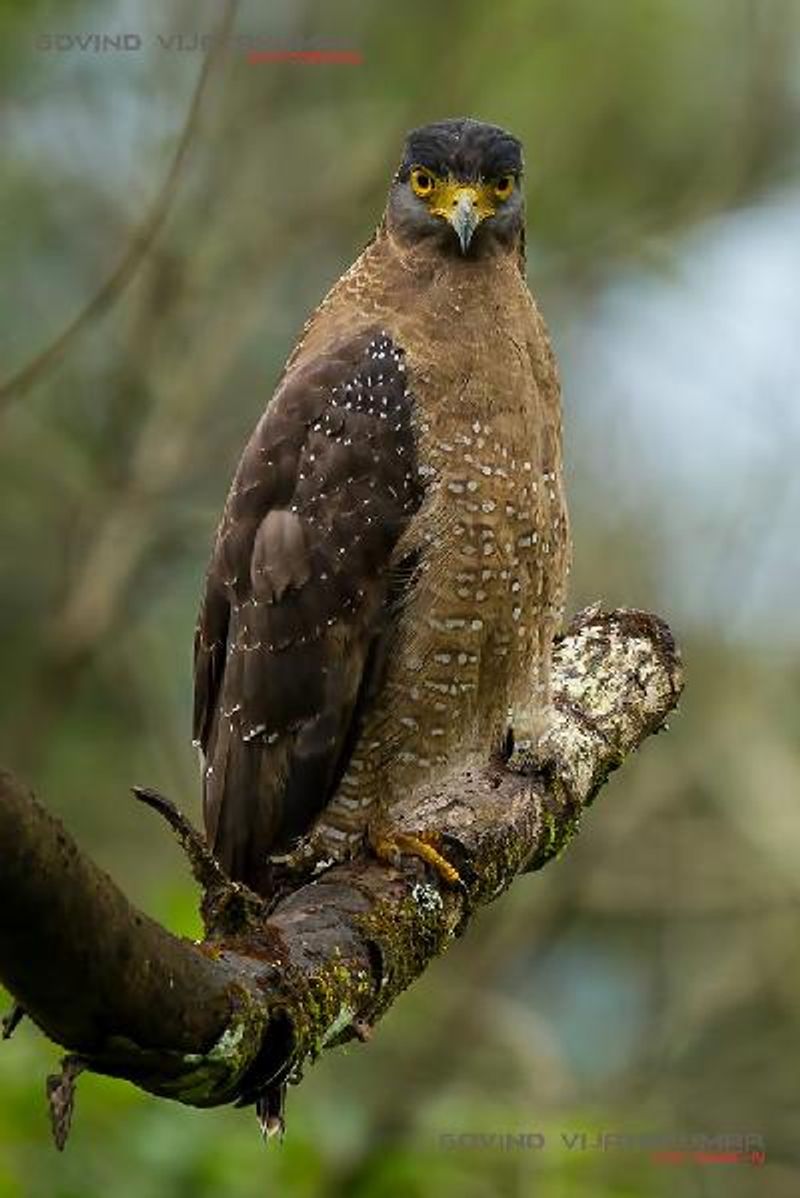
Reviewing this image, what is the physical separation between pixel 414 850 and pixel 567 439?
437 cm

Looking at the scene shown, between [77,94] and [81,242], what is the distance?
3.14 ft

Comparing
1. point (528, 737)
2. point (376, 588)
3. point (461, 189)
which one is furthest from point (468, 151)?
point (528, 737)

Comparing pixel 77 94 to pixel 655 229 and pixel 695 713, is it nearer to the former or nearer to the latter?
pixel 655 229

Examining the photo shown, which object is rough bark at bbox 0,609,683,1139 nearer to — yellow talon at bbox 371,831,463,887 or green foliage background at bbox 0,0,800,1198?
yellow talon at bbox 371,831,463,887

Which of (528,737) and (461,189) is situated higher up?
(461,189)

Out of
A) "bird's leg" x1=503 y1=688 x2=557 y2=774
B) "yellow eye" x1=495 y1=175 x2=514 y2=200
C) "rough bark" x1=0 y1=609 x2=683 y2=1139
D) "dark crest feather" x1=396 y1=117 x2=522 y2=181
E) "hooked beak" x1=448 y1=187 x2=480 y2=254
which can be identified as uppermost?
"dark crest feather" x1=396 y1=117 x2=522 y2=181

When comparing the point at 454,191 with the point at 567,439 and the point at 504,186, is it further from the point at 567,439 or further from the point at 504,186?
the point at 567,439

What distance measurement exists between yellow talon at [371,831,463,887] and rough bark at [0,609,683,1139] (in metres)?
0.04

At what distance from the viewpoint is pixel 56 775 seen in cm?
1081

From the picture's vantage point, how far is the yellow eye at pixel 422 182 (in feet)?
19.3

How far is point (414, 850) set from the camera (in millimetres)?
4992

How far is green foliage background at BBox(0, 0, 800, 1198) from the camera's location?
8797mm

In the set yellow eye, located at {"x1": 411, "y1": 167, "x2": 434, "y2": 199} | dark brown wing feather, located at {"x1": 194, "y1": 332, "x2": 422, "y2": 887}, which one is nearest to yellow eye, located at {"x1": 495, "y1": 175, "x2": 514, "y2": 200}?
yellow eye, located at {"x1": 411, "y1": 167, "x2": 434, "y2": 199}

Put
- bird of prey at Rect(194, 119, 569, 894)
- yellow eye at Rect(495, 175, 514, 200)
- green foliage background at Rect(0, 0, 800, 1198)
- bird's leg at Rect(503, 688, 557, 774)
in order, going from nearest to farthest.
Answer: bird of prey at Rect(194, 119, 569, 894)
bird's leg at Rect(503, 688, 557, 774)
yellow eye at Rect(495, 175, 514, 200)
green foliage background at Rect(0, 0, 800, 1198)
